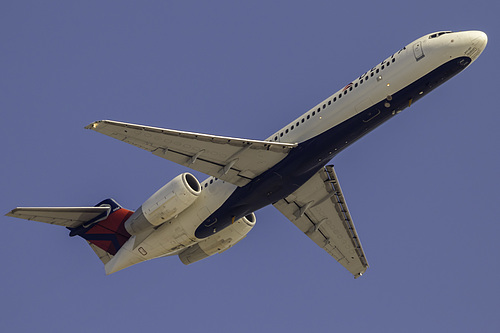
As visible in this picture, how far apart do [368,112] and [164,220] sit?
12.4 meters

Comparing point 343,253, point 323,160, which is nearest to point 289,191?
point 323,160

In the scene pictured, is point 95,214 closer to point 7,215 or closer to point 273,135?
point 7,215

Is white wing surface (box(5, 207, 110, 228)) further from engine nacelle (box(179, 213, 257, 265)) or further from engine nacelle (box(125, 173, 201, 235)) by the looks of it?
engine nacelle (box(179, 213, 257, 265))

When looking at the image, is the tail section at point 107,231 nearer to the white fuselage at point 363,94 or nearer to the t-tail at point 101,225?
the t-tail at point 101,225

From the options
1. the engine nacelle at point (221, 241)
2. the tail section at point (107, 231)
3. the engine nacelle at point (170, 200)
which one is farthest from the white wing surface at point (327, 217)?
the tail section at point (107, 231)

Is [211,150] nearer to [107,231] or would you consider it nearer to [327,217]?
[327,217]

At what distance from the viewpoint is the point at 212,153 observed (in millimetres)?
36375

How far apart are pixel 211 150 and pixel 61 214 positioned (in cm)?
1063

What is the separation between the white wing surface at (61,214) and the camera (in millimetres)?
38938

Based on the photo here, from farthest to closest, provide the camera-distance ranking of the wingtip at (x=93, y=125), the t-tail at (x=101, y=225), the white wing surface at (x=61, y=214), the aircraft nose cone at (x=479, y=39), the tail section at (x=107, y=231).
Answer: the tail section at (x=107, y=231) → the t-tail at (x=101, y=225) → the white wing surface at (x=61, y=214) → the aircraft nose cone at (x=479, y=39) → the wingtip at (x=93, y=125)

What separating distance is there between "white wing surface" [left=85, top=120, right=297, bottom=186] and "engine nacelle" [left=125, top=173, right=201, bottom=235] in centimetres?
200

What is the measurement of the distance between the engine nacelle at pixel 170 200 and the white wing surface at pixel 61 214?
4165 mm

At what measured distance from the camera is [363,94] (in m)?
35.4

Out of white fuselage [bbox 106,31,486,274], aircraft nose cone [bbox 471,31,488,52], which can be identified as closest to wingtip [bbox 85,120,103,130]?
white fuselage [bbox 106,31,486,274]
